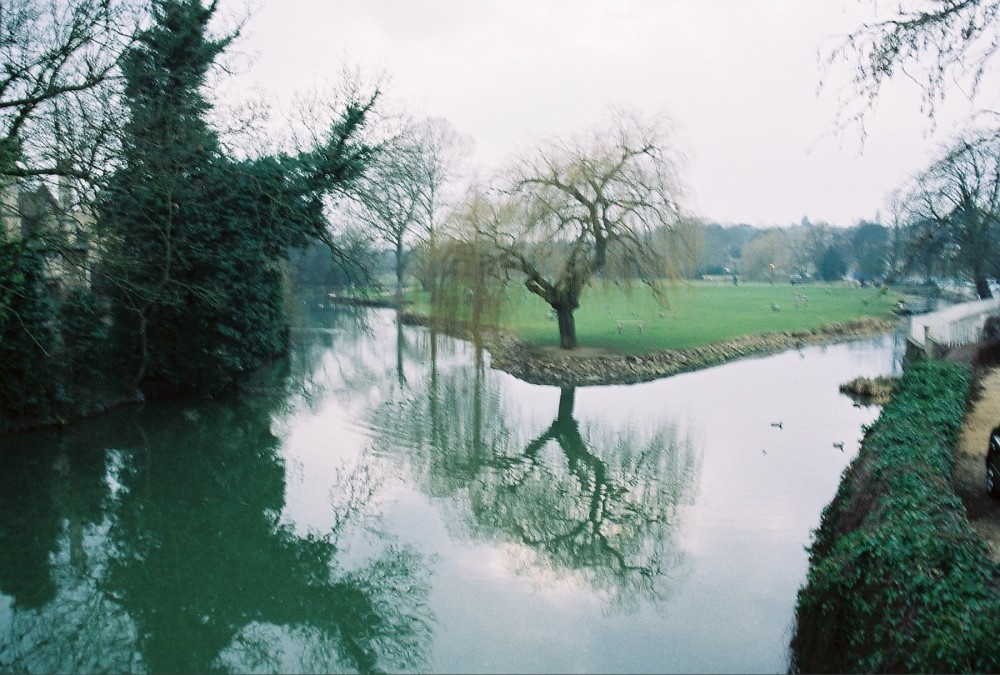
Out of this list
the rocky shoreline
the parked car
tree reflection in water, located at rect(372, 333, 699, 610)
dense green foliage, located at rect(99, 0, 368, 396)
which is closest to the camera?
the parked car

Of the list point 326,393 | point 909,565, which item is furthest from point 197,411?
point 909,565

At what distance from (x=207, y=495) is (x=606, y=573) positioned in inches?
229

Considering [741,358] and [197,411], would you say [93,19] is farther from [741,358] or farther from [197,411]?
[741,358]

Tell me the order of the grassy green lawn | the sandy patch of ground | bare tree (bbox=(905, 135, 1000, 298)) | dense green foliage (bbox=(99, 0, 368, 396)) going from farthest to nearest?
the grassy green lawn, dense green foliage (bbox=(99, 0, 368, 396)), bare tree (bbox=(905, 135, 1000, 298)), the sandy patch of ground

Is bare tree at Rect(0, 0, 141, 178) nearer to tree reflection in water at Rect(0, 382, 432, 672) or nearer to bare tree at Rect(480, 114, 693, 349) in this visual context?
tree reflection in water at Rect(0, 382, 432, 672)

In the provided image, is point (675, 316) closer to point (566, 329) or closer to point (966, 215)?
point (566, 329)

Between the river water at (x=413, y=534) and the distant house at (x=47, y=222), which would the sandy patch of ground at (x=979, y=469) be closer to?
the river water at (x=413, y=534)

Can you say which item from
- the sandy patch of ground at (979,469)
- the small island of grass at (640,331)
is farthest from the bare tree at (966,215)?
the sandy patch of ground at (979,469)

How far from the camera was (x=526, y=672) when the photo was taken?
19.5 ft

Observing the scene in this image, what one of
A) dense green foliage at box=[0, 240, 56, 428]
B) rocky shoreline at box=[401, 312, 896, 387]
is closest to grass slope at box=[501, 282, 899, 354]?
rocky shoreline at box=[401, 312, 896, 387]

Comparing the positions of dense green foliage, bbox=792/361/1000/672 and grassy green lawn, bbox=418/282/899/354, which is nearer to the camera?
dense green foliage, bbox=792/361/1000/672

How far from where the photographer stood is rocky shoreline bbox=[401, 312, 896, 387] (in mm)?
21016

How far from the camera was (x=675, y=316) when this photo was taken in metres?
23.8

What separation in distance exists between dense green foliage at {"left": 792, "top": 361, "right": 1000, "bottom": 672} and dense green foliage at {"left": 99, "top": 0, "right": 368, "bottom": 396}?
11.4 meters
